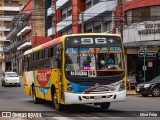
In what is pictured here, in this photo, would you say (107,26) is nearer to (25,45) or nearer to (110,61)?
(110,61)

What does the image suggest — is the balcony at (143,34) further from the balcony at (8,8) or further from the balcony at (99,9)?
the balcony at (8,8)

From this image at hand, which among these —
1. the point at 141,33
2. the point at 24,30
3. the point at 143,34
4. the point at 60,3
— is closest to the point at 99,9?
the point at 141,33

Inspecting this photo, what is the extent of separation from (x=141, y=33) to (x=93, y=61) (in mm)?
19666

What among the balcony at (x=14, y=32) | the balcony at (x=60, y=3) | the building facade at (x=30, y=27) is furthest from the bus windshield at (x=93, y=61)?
the balcony at (x=14, y=32)

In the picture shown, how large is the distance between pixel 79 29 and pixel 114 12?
41.8 feet

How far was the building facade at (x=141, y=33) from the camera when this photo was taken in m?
35.1

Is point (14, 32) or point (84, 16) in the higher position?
point (14, 32)

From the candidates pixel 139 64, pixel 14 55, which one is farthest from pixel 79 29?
pixel 14 55

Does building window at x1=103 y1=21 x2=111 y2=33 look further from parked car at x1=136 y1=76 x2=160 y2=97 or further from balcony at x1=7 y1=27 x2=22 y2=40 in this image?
balcony at x1=7 y1=27 x2=22 y2=40

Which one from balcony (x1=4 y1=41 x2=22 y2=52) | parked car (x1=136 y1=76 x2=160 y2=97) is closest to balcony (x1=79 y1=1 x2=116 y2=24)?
parked car (x1=136 y1=76 x2=160 y2=97)

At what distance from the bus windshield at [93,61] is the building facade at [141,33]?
56.9 feet

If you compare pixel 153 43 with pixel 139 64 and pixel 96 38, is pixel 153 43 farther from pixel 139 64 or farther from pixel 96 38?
pixel 96 38

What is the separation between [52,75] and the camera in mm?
18219

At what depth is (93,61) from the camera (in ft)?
54.5
